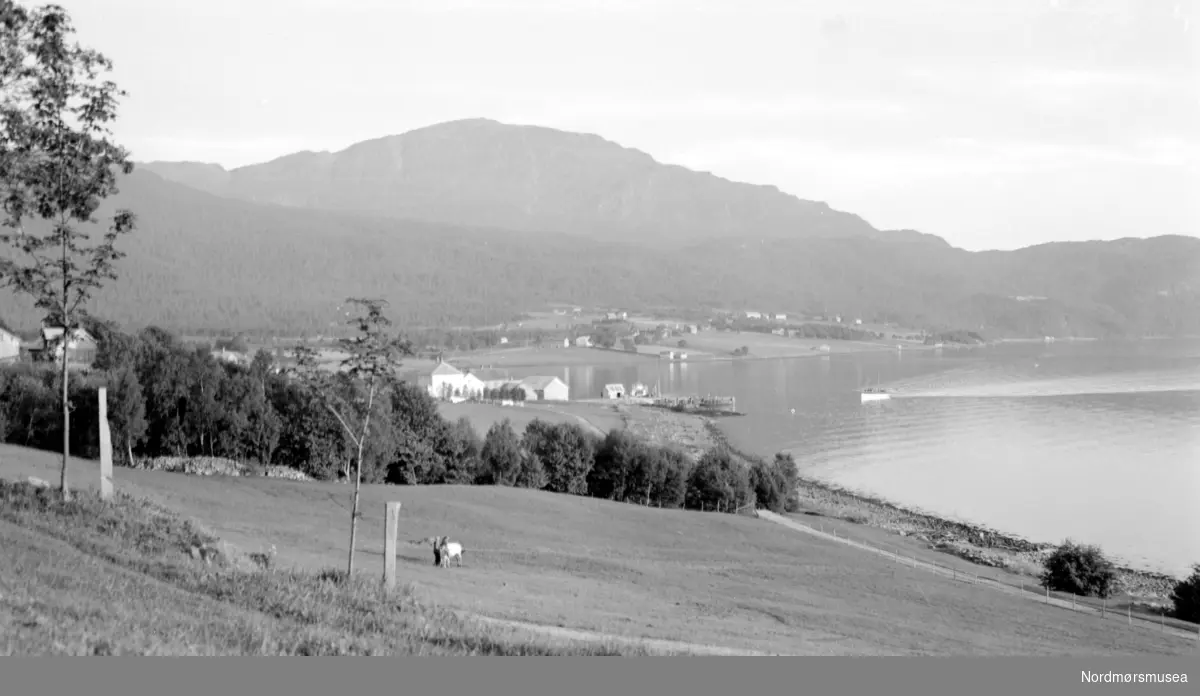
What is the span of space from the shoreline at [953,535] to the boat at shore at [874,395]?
103 feet

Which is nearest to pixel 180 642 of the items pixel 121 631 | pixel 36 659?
pixel 121 631

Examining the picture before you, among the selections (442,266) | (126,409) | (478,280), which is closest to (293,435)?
(126,409)

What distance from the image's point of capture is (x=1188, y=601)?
20906 millimetres

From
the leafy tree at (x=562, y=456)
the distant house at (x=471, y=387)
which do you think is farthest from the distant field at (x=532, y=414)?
the leafy tree at (x=562, y=456)

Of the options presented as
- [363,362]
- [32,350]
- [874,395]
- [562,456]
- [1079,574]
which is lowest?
[1079,574]

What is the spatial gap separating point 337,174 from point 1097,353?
370 feet

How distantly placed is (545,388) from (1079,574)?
1682 inches

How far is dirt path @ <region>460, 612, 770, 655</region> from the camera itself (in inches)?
365

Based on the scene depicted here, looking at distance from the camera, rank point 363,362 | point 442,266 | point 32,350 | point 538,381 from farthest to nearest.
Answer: point 442,266, point 538,381, point 32,350, point 363,362

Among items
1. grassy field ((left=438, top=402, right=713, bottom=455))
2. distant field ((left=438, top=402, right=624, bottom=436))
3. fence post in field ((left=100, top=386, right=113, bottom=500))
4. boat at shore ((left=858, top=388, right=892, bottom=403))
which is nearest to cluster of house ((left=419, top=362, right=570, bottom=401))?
distant field ((left=438, top=402, right=624, bottom=436))

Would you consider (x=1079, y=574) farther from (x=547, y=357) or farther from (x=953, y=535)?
(x=547, y=357)

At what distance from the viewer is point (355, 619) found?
8320 mm

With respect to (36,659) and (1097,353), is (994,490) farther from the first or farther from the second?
(1097,353)

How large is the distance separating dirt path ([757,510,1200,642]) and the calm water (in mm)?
8232
